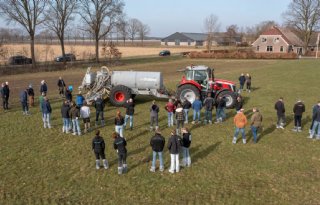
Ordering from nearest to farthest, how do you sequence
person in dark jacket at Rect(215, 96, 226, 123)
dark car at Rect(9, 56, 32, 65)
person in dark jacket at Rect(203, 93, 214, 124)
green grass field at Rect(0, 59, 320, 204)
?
green grass field at Rect(0, 59, 320, 204) < person in dark jacket at Rect(203, 93, 214, 124) < person in dark jacket at Rect(215, 96, 226, 123) < dark car at Rect(9, 56, 32, 65)

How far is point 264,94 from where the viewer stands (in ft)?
75.8

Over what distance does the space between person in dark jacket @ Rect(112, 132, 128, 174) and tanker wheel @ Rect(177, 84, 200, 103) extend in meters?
8.46

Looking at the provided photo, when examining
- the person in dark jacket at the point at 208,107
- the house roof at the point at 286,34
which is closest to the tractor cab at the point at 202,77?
the person in dark jacket at the point at 208,107

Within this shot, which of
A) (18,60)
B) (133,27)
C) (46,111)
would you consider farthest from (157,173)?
(133,27)

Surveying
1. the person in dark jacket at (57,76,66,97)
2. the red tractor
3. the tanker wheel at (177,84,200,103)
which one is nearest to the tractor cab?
the red tractor

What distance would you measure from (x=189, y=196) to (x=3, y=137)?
9009mm

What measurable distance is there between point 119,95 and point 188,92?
13.2 feet

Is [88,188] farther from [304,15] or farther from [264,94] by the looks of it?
[304,15]

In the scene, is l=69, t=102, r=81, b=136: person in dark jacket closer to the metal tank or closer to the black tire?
the metal tank

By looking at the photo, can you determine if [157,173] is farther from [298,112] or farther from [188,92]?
[188,92]

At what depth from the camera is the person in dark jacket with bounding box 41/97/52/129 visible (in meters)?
14.2

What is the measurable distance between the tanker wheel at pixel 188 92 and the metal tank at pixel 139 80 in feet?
4.38

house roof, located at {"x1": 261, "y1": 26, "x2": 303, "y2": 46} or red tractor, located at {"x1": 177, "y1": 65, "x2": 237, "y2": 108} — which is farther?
house roof, located at {"x1": 261, "y1": 26, "x2": 303, "y2": 46}

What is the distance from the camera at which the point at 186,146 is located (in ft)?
33.8
